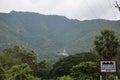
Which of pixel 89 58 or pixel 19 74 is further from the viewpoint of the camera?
pixel 89 58

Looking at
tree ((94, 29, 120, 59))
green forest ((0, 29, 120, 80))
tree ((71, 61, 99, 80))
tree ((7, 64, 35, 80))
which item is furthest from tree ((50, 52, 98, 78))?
tree ((94, 29, 120, 59))

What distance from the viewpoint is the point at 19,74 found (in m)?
58.1

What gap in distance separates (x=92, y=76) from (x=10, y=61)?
3471cm

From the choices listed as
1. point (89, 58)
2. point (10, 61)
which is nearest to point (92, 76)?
point (89, 58)

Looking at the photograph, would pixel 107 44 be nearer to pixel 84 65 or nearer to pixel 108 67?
pixel 84 65

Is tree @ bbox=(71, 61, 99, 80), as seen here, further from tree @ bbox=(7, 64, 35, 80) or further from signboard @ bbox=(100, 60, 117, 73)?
signboard @ bbox=(100, 60, 117, 73)

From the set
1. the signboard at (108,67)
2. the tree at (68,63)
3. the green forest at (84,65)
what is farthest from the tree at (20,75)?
the signboard at (108,67)

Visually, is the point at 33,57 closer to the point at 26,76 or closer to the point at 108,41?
the point at 26,76

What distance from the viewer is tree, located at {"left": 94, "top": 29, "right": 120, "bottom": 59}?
1981 inches

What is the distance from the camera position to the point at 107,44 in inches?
2007

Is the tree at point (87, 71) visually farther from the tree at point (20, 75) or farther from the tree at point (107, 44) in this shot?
the tree at point (20, 75)

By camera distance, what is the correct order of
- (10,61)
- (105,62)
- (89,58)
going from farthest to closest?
(10,61), (89,58), (105,62)

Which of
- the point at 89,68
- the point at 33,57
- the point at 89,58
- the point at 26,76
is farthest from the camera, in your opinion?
the point at 33,57

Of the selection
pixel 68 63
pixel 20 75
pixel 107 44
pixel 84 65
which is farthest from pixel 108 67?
pixel 68 63
